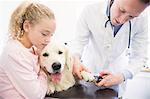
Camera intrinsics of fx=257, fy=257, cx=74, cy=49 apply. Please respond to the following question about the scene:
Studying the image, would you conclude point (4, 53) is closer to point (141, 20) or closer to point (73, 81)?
point (73, 81)

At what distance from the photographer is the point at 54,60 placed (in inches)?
43.9

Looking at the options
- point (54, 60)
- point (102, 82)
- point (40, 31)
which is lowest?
point (102, 82)

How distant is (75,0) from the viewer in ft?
7.86

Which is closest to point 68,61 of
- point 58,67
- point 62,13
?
point 58,67

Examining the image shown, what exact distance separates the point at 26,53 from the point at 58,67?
6.9 inches

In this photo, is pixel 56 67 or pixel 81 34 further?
pixel 81 34

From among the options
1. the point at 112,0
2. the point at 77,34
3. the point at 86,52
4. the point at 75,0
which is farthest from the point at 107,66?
the point at 75,0

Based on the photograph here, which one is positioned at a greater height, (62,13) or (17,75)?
(62,13)

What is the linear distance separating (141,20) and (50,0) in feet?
3.69

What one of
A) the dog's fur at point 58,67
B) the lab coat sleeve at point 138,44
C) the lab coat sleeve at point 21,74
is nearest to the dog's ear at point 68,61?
the dog's fur at point 58,67

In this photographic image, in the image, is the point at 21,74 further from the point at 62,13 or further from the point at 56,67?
the point at 62,13

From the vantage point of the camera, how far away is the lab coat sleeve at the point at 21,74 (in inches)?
38.0

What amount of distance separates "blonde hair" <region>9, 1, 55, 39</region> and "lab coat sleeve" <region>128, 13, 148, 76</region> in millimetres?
605

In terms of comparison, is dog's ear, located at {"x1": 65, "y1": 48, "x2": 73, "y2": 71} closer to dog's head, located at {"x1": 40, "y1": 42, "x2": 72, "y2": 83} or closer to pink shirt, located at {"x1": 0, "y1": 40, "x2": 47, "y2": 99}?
dog's head, located at {"x1": 40, "y1": 42, "x2": 72, "y2": 83}
